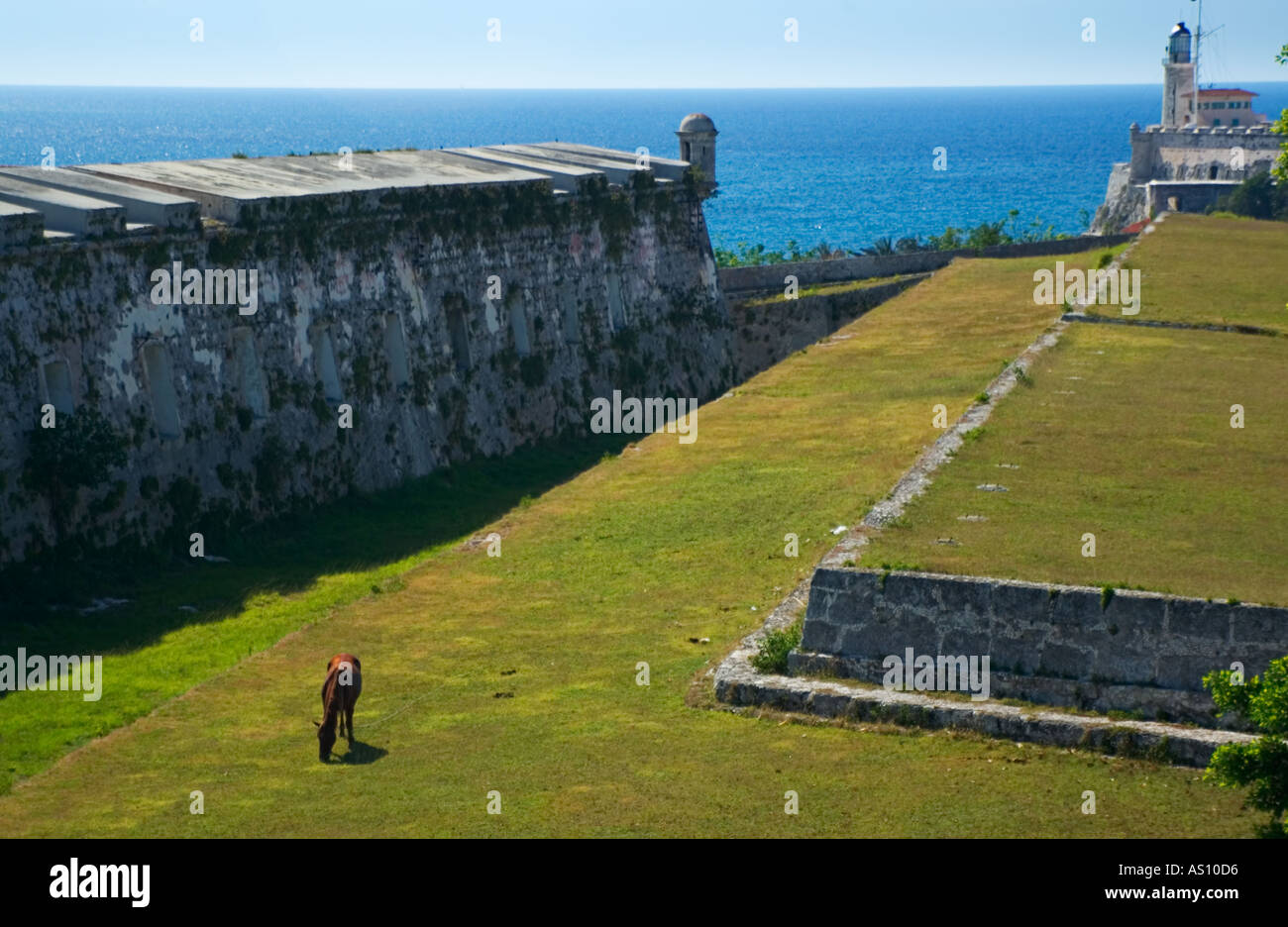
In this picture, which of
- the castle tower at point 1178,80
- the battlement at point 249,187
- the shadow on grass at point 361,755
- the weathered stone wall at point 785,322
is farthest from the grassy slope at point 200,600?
the castle tower at point 1178,80

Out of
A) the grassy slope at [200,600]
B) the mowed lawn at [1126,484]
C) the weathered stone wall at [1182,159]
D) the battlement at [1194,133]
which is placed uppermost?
the battlement at [1194,133]

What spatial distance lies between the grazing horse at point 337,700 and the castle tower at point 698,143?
3796 cm

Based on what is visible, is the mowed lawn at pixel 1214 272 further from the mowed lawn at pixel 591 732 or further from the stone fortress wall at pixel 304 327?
the mowed lawn at pixel 591 732

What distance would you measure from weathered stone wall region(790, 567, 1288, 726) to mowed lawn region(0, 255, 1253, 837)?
106 centimetres

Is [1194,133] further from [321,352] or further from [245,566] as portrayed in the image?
[245,566]

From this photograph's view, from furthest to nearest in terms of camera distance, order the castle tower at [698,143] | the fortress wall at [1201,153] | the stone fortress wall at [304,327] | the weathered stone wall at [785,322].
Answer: the fortress wall at [1201,153]
the castle tower at [698,143]
the weathered stone wall at [785,322]
the stone fortress wall at [304,327]

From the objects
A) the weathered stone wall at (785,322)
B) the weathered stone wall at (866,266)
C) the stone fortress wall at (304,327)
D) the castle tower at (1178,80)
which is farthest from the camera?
the castle tower at (1178,80)

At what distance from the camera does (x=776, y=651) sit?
19547 mm

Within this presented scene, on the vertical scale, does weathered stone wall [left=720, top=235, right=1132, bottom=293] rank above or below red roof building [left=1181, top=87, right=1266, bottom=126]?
below

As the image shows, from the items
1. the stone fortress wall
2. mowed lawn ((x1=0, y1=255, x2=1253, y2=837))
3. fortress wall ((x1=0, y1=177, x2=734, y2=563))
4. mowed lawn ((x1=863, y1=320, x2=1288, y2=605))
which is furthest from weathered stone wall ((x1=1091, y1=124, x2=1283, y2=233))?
mowed lawn ((x1=0, y1=255, x2=1253, y2=837))

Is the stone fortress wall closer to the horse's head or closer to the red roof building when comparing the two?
the horse's head

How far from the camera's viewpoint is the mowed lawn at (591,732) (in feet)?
52.3

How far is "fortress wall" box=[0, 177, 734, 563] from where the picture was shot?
91.2 feet
